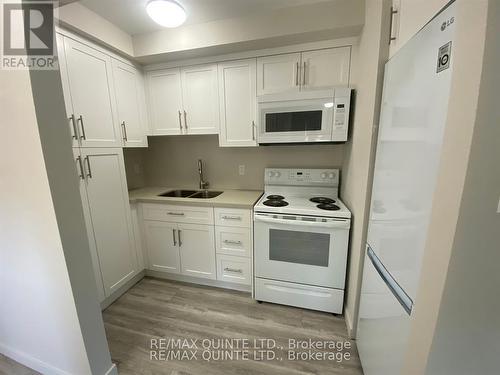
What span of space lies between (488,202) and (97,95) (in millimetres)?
2402

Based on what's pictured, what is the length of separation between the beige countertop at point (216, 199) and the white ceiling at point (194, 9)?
157 cm

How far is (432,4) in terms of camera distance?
29.6 inches

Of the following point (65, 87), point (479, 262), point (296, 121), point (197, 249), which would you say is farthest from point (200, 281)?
point (479, 262)

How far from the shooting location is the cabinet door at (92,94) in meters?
1.54

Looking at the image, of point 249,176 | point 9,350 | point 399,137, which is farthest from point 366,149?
point 9,350

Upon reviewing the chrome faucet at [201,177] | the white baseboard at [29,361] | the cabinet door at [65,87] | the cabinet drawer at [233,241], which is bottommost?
the white baseboard at [29,361]

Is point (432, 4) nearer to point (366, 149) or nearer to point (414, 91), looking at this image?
point (414, 91)

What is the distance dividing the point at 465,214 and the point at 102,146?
7.43ft

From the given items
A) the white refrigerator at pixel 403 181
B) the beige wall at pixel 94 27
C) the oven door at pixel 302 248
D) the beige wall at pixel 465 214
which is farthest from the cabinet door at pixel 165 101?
the beige wall at pixel 465 214

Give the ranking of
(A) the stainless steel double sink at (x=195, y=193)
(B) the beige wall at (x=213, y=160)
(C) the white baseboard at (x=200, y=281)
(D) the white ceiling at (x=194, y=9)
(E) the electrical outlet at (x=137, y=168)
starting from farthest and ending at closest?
(E) the electrical outlet at (x=137, y=168) → (A) the stainless steel double sink at (x=195, y=193) → (B) the beige wall at (x=213, y=160) → (C) the white baseboard at (x=200, y=281) → (D) the white ceiling at (x=194, y=9)

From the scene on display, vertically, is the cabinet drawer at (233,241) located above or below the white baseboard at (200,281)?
above

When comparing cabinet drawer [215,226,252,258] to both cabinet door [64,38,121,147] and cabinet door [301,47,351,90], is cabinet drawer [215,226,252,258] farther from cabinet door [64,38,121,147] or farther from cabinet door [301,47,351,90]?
cabinet door [301,47,351,90]

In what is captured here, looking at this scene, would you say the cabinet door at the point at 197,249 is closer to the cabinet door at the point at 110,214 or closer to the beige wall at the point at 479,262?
the cabinet door at the point at 110,214

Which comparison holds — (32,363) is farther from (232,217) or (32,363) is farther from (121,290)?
(232,217)
